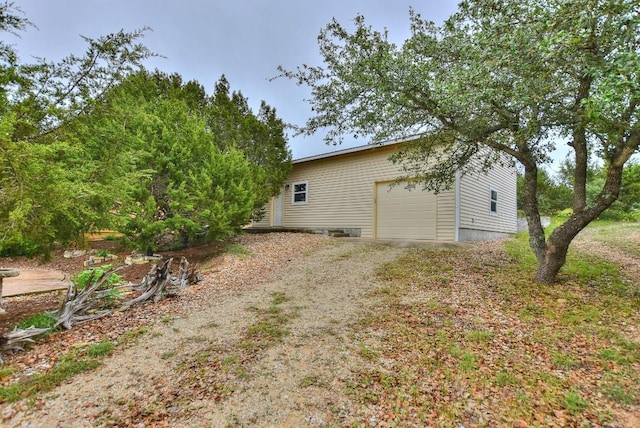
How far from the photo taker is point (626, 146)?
A: 3.94m

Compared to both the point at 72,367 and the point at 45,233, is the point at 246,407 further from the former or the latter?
the point at 45,233

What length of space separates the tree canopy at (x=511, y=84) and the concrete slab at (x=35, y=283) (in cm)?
613

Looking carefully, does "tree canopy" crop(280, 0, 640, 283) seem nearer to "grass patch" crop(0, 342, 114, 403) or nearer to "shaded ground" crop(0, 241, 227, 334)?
"shaded ground" crop(0, 241, 227, 334)

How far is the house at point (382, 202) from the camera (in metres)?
9.52

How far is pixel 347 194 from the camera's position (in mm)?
11609

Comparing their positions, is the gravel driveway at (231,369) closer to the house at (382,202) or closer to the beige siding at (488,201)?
the house at (382,202)

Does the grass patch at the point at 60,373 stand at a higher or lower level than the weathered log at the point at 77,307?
lower

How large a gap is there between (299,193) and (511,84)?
32.5ft

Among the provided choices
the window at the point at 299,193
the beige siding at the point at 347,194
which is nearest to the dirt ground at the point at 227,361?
the beige siding at the point at 347,194

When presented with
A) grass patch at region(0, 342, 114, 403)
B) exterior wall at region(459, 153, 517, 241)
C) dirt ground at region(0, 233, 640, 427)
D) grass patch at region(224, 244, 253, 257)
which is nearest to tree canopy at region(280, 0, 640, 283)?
dirt ground at region(0, 233, 640, 427)

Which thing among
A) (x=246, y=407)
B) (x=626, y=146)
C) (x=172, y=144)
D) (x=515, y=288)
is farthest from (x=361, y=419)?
(x=172, y=144)

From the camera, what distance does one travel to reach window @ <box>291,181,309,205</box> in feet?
42.8

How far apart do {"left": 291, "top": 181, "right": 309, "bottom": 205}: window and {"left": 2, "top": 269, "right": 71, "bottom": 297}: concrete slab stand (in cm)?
816

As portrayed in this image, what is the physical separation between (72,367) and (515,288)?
19.1 ft
